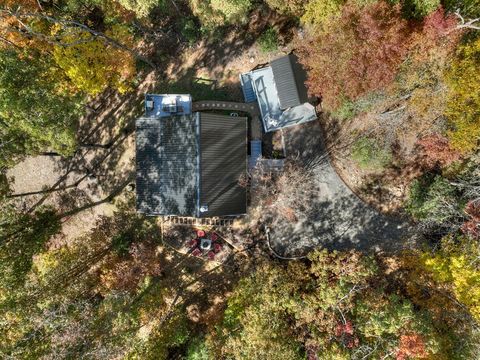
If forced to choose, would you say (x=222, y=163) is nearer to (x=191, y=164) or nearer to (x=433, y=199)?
(x=191, y=164)

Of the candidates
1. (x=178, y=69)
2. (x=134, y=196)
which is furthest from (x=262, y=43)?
(x=134, y=196)

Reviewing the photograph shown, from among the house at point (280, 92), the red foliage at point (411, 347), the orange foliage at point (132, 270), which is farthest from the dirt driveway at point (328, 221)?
the orange foliage at point (132, 270)

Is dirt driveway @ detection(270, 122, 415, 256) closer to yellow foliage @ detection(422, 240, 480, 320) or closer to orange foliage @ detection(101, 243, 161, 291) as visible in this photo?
yellow foliage @ detection(422, 240, 480, 320)

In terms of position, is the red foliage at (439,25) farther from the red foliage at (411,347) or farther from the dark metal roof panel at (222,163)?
the red foliage at (411,347)

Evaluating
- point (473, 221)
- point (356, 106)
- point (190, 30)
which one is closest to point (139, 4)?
point (190, 30)

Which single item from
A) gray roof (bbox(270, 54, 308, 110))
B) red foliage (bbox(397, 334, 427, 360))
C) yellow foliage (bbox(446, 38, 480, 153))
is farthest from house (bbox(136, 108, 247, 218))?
yellow foliage (bbox(446, 38, 480, 153))

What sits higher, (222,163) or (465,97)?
(465,97)
